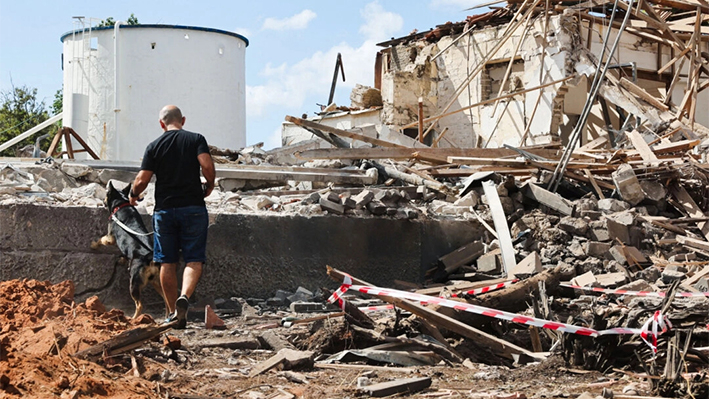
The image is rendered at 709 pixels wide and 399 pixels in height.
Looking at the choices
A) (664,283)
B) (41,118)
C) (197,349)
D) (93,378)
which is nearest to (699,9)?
(664,283)

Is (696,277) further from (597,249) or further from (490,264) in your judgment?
(490,264)

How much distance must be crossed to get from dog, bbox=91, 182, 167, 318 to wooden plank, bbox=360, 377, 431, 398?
293 cm

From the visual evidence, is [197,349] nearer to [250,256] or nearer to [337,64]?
[250,256]

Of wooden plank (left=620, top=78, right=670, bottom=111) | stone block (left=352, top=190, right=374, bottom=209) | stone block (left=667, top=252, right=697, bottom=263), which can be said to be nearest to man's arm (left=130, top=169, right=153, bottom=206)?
stone block (left=352, top=190, right=374, bottom=209)

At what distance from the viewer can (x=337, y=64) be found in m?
30.0

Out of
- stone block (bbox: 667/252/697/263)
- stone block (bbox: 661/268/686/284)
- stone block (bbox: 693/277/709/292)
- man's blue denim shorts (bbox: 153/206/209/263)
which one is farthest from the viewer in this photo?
stone block (bbox: 667/252/697/263)

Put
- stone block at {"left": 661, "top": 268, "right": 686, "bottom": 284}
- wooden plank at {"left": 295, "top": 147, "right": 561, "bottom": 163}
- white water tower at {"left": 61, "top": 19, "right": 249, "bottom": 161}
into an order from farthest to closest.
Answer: white water tower at {"left": 61, "top": 19, "right": 249, "bottom": 161}
wooden plank at {"left": 295, "top": 147, "right": 561, "bottom": 163}
stone block at {"left": 661, "top": 268, "right": 686, "bottom": 284}

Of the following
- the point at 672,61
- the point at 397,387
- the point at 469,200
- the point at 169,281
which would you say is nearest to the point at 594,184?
the point at 469,200

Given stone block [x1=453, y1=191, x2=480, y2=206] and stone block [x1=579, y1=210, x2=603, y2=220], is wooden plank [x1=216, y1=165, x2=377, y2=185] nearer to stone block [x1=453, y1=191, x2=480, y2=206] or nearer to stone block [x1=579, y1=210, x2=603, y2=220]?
stone block [x1=453, y1=191, x2=480, y2=206]

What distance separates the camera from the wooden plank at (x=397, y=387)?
13.2ft

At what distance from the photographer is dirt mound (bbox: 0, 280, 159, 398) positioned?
3547 mm

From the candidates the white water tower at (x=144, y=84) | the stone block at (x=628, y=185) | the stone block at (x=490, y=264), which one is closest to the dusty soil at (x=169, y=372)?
the stone block at (x=490, y=264)

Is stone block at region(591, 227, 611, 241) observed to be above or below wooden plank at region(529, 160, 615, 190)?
below

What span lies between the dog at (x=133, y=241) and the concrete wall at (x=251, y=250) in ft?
1.24
